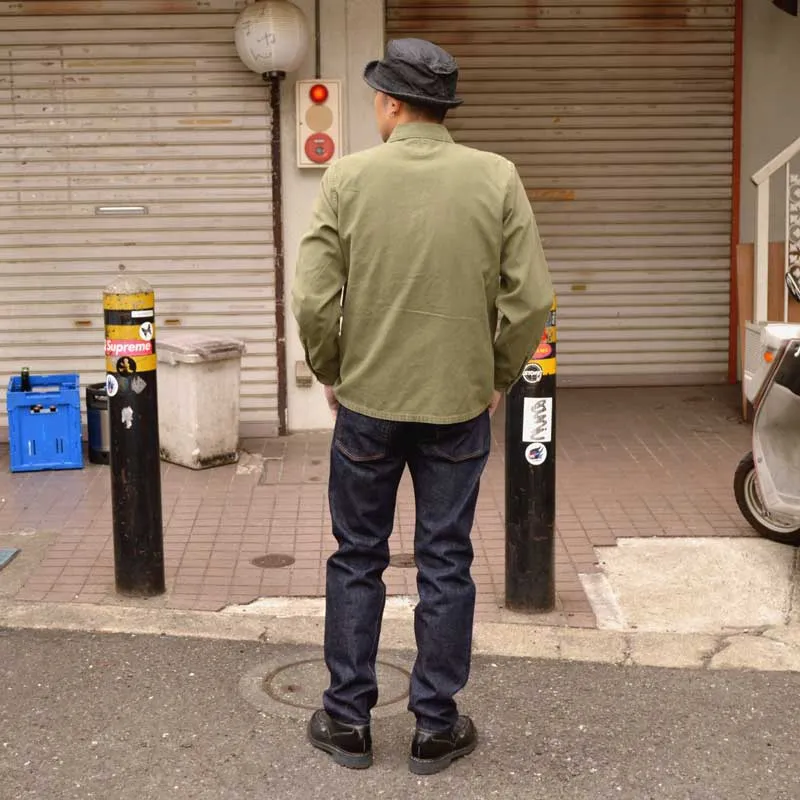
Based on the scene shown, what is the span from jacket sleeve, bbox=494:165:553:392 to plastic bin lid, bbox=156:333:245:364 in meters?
4.49

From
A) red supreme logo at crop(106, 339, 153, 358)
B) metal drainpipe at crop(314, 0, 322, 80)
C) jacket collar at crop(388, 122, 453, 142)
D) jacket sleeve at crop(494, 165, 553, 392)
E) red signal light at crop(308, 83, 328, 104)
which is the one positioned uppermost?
metal drainpipe at crop(314, 0, 322, 80)

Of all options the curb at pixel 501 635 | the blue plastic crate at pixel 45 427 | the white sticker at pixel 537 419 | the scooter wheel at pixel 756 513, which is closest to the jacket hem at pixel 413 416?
the white sticker at pixel 537 419

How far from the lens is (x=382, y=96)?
3.93m

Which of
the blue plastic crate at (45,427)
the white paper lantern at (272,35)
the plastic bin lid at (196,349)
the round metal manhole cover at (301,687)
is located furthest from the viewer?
the white paper lantern at (272,35)

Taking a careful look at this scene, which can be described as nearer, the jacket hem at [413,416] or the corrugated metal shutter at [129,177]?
the jacket hem at [413,416]

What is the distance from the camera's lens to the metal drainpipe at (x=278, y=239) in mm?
8914

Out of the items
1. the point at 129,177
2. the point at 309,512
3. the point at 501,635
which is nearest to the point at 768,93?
the point at 129,177

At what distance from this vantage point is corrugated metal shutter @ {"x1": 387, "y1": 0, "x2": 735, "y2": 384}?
1081cm

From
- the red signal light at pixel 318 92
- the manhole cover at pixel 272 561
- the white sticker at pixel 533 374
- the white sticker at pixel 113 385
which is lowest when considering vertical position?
the manhole cover at pixel 272 561

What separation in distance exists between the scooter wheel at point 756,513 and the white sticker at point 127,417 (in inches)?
120

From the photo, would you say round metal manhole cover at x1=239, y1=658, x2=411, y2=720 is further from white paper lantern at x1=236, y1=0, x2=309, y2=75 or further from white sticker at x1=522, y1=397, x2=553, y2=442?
white paper lantern at x1=236, y1=0, x2=309, y2=75

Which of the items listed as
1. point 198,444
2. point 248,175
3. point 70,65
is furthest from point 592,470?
point 70,65

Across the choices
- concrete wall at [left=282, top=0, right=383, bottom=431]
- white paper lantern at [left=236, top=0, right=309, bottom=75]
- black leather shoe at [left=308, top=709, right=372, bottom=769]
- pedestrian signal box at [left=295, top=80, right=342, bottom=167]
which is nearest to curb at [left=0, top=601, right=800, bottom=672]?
black leather shoe at [left=308, top=709, right=372, bottom=769]

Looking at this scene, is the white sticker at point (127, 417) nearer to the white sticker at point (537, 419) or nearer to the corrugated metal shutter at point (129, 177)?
the white sticker at point (537, 419)
